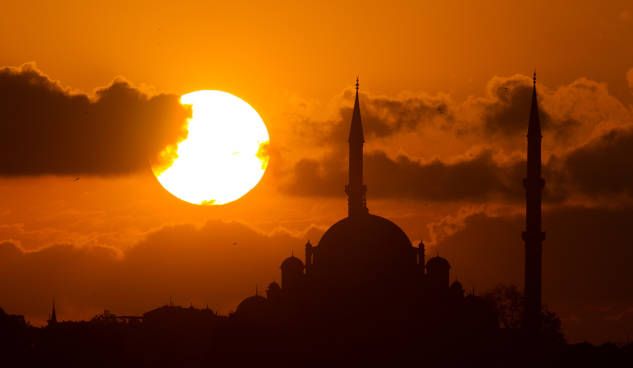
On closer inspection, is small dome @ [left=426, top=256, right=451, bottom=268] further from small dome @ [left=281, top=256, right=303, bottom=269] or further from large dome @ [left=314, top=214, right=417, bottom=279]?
small dome @ [left=281, top=256, right=303, bottom=269]

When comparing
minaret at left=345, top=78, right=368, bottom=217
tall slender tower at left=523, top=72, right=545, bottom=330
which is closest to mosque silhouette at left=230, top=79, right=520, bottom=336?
minaret at left=345, top=78, right=368, bottom=217

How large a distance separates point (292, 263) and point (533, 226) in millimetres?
13176

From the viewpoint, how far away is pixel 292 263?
72.6 metres

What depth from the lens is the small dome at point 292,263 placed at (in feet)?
238

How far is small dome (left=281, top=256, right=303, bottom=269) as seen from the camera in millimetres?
72500

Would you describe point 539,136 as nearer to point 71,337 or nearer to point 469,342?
point 469,342

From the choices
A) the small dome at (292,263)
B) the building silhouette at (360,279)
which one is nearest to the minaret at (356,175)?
the building silhouette at (360,279)

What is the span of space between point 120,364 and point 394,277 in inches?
647

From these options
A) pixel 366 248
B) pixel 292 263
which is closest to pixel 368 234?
pixel 366 248

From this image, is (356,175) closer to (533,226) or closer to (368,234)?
(368,234)

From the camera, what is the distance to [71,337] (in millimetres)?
85375

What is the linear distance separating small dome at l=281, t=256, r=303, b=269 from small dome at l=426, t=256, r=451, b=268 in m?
6.56

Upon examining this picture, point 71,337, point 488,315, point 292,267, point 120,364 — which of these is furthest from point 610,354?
point 71,337

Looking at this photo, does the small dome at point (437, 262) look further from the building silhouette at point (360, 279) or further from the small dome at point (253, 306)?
the small dome at point (253, 306)
